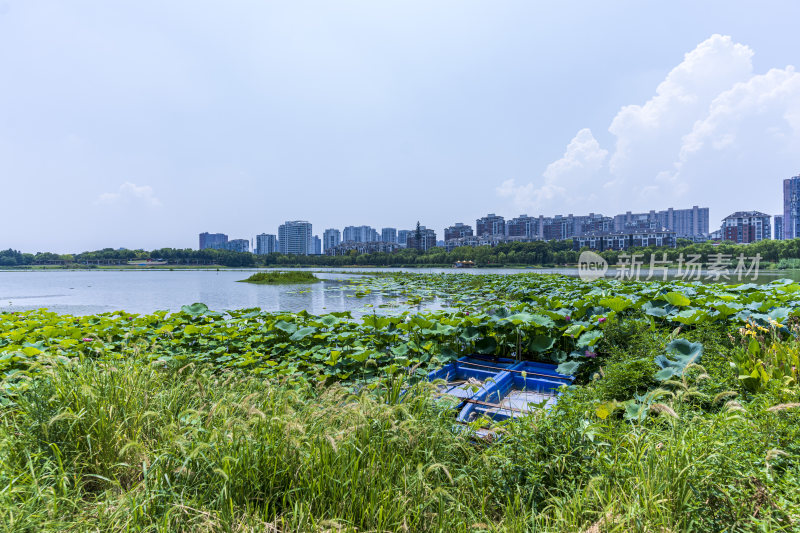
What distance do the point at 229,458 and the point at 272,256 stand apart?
66397mm

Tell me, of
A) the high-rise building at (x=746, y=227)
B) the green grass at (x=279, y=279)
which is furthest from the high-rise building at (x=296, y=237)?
the high-rise building at (x=746, y=227)

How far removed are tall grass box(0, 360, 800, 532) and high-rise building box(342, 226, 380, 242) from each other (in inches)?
5173

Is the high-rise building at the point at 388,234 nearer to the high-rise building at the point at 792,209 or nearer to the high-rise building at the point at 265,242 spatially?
the high-rise building at the point at 265,242

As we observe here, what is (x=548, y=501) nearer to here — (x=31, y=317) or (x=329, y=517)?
(x=329, y=517)

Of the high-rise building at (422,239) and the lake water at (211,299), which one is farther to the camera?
the high-rise building at (422,239)

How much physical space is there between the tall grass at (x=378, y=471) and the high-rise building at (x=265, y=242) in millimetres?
113947

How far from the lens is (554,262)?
165ft

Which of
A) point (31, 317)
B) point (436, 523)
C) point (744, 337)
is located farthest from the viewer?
point (31, 317)

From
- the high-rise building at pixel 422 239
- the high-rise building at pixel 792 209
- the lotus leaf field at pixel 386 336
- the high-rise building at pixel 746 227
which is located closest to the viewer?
the lotus leaf field at pixel 386 336

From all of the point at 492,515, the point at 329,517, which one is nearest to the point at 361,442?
the point at 329,517

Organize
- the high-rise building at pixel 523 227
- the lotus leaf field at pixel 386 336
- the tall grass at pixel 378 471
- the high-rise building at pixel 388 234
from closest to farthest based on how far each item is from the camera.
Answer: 1. the tall grass at pixel 378 471
2. the lotus leaf field at pixel 386 336
3. the high-rise building at pixel 523 227
4. the high-rise building at pixel 388 234

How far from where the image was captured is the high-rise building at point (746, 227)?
223ft

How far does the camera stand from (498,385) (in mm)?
3352

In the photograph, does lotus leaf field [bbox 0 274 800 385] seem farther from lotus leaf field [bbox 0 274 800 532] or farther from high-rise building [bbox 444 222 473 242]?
high-rise building [bbox 444 222 473 242]
